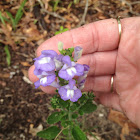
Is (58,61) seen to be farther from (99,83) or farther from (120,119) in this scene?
(120,119)

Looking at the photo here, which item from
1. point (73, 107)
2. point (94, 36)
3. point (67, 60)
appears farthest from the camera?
point (94, 36)

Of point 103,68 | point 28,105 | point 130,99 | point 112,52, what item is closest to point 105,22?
point 112,52

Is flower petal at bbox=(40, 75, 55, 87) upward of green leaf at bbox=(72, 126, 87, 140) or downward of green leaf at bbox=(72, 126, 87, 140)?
upward

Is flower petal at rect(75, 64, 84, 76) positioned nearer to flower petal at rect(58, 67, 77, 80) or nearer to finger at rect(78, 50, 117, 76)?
flower petal at rect(58, 67, 77, 80)

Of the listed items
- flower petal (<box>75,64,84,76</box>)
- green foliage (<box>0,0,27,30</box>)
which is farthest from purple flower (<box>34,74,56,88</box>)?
green foliage (<box>0,0,27,30</box>)

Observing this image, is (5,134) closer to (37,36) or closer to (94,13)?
(37,36)

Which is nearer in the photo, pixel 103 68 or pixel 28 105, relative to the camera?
pixel 103 68

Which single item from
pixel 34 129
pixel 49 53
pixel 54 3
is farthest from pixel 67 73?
pixel 54 3
